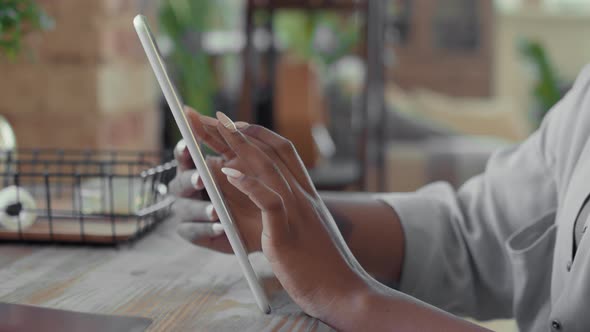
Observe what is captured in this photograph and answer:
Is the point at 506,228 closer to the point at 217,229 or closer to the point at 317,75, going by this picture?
the point at 217,229

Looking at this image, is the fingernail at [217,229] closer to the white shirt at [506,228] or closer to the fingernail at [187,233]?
the fingernail at [187,233]

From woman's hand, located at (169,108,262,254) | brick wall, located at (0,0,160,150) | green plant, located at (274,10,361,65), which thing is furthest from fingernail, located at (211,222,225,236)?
green plant, located at (274,10,361,65)

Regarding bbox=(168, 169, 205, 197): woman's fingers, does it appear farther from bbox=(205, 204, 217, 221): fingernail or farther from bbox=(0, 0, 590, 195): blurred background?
bbox=(0, 0, 590, 195): blurred background

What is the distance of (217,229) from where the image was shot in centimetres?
72

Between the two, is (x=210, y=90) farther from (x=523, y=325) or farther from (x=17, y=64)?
(x=523, y=325)

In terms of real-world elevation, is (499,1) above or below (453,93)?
above

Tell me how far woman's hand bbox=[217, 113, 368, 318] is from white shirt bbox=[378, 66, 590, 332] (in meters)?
0.30

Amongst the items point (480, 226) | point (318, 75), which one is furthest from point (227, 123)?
point (318, 75)

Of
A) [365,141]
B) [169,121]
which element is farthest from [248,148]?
[169,121]

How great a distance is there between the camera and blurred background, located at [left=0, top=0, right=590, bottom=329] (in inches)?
61.0

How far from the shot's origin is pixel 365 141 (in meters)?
2.20

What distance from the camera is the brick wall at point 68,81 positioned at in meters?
1.53

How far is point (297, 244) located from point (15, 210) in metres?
0.45

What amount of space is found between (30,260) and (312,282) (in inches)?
14.4
